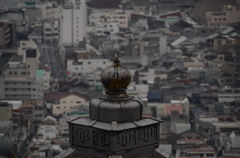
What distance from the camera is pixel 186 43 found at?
65562 millimetres

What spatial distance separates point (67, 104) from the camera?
46.3 meters

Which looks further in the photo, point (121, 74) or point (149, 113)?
point (149, 113)

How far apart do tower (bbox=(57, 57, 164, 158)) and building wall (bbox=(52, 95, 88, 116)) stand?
39.8 metres

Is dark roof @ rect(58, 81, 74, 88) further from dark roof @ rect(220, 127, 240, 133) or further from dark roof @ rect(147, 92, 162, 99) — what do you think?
dark roof @ rect(220, 127, 240, 133)

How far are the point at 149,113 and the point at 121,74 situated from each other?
3645 centimetres

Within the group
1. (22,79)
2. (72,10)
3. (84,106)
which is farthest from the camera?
(72,10)

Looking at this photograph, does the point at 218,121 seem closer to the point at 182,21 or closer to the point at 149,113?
the point at 149,113

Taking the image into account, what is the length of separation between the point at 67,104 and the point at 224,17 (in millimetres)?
29376

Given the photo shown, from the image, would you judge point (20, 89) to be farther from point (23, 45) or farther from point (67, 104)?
point (23, 45)

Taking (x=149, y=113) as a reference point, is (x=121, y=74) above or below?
above

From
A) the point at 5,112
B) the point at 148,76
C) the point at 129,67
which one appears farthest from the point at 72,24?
the point at 5,112

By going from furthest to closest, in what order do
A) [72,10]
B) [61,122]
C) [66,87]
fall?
[72,10]
[66,87]
[61,122]

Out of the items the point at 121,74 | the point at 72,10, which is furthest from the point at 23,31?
the point at 121,74

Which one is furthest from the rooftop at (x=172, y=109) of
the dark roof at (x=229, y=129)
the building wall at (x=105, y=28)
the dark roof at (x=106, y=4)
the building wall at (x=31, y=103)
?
the dark roof at (x=106, y=4)
